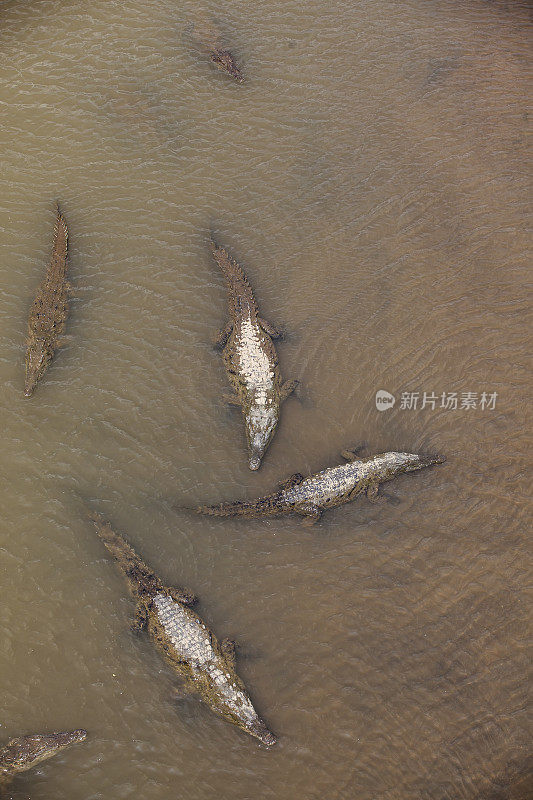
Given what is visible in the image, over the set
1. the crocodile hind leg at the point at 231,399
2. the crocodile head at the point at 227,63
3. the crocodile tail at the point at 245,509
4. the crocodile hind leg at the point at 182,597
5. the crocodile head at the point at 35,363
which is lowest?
the crocodile hind leg at the point at 182,597

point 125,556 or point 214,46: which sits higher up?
point 214,46

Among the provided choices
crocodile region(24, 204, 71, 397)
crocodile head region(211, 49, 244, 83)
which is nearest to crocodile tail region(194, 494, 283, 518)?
crocodile region(24, 204, 71, 397)

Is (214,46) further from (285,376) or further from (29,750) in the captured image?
(29,750)

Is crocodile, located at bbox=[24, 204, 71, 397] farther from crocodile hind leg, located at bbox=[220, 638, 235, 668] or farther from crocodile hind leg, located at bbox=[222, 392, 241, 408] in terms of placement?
crocodile hind leg, located at bbox=[220, 638, 235, 668]

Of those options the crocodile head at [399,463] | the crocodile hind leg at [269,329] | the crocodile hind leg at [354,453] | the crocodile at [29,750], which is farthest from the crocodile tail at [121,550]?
the crocodile hind leg at [269,329]

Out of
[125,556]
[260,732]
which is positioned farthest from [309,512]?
[260,732]

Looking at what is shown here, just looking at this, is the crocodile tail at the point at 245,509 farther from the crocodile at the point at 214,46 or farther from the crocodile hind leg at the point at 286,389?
the crocodile at the point at 214,46

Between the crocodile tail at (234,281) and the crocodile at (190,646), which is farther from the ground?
the crocodile tail at (234,281)
